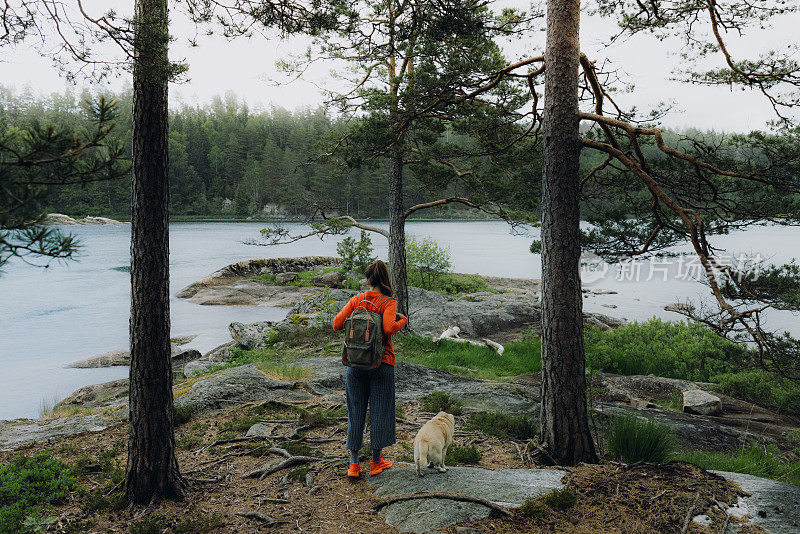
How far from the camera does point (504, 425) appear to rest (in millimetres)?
6066

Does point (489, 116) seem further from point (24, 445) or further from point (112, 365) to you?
point (112, 365)

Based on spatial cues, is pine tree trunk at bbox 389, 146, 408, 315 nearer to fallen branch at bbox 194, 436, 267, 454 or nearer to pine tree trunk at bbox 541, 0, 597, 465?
fallen branch at bbox 194, 436, 267, 454

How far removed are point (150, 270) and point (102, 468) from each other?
2413mm

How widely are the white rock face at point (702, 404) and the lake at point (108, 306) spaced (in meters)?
2.86

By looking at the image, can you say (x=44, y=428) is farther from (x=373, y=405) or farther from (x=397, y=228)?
(x=397, y=228)

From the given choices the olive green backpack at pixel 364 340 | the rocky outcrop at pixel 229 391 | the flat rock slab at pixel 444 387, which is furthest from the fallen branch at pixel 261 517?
the flat rock slab at pixel 444 387

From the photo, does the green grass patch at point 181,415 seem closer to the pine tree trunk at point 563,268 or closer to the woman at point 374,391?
the woman at point 374,391

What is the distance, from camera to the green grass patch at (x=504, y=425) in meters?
5.91

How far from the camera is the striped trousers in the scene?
4328mm

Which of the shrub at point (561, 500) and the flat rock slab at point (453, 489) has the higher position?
the shrub at point (561, 500)

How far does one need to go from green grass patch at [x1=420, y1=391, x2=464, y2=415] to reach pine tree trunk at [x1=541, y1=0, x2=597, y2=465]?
181 cm

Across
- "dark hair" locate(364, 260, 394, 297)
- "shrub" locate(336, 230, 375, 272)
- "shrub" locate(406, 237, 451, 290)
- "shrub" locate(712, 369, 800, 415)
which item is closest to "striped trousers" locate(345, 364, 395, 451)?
"dark hair" locate(364, 260, 394, 297)

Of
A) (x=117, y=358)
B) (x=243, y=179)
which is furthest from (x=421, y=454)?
(x=243, y=179)

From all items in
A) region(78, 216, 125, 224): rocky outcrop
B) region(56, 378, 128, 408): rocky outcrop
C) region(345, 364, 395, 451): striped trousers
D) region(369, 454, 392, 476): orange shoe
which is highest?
region(78, 216, 125, 224): rocky outcrop
